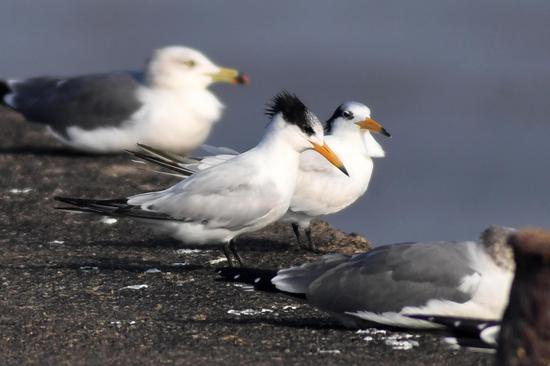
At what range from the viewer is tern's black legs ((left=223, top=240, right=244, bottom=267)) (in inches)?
242

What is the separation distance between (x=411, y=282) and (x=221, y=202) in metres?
1.63

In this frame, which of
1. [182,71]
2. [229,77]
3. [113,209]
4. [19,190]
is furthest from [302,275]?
[182,71]

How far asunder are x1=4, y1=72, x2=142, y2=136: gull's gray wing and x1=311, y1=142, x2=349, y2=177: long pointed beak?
2.34m

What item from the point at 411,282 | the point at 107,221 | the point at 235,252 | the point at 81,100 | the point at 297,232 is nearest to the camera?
the point at 411,282

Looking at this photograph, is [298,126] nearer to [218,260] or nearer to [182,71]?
[218,260]

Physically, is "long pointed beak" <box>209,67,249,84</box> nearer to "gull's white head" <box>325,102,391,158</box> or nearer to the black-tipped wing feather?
"gull's white head" <box>325,102,391,158</box>

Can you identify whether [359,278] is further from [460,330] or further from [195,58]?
[195,58]

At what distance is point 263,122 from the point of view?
45.0ft

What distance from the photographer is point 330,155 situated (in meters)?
6.45

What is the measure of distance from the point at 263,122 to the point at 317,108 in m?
0.95

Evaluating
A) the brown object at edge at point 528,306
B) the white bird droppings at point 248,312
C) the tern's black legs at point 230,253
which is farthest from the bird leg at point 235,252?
the brown object at edge at point 528,306

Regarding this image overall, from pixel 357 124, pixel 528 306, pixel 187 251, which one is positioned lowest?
pixel 187 251


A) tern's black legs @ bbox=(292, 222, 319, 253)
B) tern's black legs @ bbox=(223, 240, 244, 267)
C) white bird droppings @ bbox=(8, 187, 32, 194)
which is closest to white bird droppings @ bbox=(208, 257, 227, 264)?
tern's black legs @ bbox=(223, 240, 244, 267)

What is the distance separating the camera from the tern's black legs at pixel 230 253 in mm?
6145
